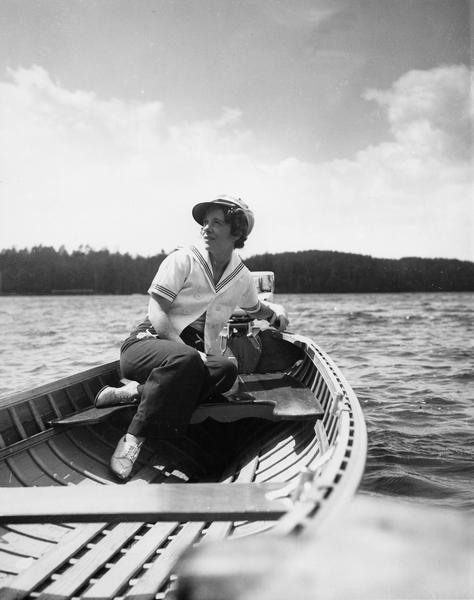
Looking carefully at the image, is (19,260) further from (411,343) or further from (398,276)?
(411,343)

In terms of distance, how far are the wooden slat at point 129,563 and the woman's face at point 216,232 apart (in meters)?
1.99

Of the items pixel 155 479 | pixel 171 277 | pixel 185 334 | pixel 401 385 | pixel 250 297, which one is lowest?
pixel 401 385

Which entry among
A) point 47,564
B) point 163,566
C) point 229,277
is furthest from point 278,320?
point 47,564

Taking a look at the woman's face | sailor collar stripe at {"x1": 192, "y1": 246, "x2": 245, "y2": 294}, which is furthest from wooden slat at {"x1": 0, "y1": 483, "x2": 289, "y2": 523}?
the woman's face

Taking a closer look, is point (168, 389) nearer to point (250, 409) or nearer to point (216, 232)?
point (250, 409)

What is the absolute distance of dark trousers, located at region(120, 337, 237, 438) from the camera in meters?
3.23

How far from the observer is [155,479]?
146 inches

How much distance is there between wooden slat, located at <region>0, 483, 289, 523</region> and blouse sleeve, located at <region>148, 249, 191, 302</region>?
5.34ft

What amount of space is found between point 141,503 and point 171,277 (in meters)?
1.89

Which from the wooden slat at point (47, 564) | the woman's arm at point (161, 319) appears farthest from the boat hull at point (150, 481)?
the woman's arm at point (161, 319)

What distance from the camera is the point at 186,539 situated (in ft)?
9.05

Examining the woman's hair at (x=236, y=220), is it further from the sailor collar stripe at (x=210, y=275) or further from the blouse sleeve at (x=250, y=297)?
the blouse sleeve at (x=250, y=297)

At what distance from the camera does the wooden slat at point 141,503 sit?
2016 mm

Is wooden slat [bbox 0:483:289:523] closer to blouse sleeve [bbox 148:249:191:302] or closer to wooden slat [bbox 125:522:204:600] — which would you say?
wooden slat [bbox 125:522:204:600]
